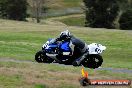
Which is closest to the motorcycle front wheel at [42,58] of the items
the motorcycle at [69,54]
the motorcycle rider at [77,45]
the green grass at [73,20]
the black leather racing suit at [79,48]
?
the motorcycle at [69,54]

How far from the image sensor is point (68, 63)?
22.7 meters

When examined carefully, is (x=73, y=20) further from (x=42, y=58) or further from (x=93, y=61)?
(x=93, y=61)

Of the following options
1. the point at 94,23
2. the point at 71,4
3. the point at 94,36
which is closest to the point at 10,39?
the point at 94,36

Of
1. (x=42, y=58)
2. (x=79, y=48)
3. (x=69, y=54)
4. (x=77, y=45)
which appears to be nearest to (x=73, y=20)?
(x=42, y=58)

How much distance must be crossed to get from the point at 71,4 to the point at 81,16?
41.1ft

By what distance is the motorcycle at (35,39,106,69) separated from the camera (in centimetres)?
2223

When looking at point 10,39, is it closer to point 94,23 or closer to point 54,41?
point 54,41

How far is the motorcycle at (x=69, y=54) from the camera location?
22.2 metres

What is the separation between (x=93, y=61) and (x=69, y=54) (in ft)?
4.17

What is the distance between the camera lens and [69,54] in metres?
22.4

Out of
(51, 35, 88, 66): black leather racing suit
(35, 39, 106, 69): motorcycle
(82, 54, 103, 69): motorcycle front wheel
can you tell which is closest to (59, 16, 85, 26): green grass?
(35, 39, 106, 69): motorcycle

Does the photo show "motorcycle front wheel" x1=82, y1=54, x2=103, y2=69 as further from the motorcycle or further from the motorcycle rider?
the motorcycle rider

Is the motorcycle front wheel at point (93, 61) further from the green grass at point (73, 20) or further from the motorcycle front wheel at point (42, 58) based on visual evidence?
the green grass at point (73, 20)

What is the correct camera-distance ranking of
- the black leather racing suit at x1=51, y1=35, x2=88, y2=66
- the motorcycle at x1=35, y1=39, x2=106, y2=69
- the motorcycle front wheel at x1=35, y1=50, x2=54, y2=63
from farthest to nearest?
the motorcycle front wheel at x1=35, y1=50, x2=54, y2=63 < the motorcycle at x1=35, y1=39, x2=106, y2=69 < the black leather racing suit at x1=51, y1=35, x2=88, y2=66
